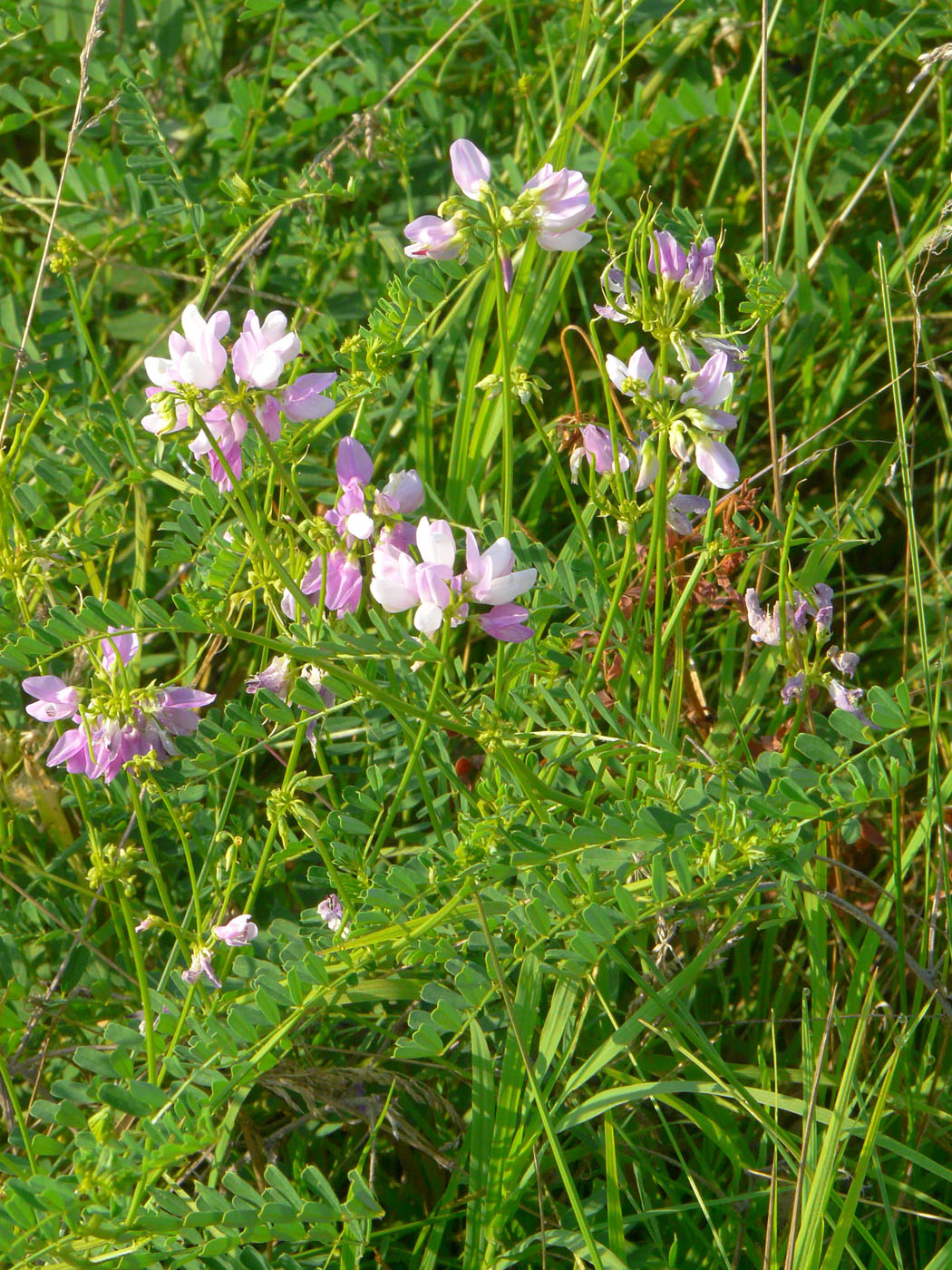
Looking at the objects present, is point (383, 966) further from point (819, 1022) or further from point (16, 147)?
point (16, 147)

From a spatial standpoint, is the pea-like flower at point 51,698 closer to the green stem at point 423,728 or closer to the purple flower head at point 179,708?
the purple flower head at point 179,708

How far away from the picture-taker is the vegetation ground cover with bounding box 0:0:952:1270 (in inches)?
48.8

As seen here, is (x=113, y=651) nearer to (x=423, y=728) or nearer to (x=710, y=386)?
(x=423, y=728)

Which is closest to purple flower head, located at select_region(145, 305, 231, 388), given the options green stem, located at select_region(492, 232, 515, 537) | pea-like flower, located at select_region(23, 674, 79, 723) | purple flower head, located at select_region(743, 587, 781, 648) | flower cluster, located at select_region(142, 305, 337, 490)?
flower cluster, located at select_region(142, 305, 337, 490)

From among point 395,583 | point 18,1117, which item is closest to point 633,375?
point 395,583

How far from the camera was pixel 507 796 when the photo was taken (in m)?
1.40

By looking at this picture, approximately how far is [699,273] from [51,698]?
85 centimetres

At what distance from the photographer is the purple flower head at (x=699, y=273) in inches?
47.9

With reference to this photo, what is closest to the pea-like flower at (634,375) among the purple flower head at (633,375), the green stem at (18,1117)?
the purple flower head at (633,375)

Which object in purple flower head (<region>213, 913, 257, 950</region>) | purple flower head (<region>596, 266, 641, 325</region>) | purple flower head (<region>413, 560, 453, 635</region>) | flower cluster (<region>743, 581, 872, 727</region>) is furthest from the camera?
flower cluster (<region>743, 581, 872, 727</region>)

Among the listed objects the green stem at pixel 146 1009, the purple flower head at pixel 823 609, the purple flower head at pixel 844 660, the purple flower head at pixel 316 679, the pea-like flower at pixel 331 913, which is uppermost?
the purple flower head at pixel 316 679

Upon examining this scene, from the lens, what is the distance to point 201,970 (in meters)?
1.39

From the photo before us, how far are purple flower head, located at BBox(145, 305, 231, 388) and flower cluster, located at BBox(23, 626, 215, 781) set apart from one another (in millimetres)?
311

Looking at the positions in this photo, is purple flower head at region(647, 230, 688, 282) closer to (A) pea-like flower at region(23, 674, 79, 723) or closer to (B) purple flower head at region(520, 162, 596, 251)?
(B) purple flower head at region(520, 162, 596, 251)
